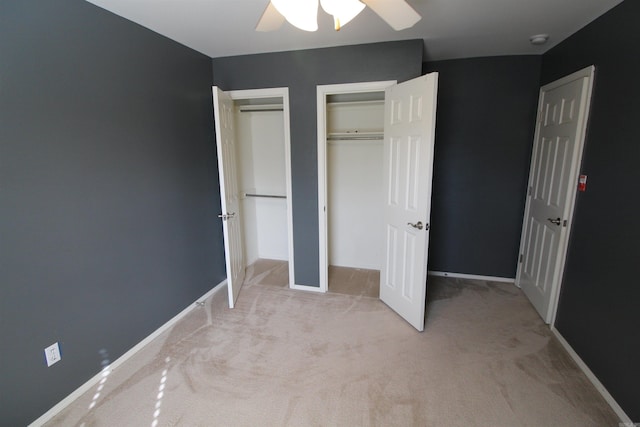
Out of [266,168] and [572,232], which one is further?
[266,168]

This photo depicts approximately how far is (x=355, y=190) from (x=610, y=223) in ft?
7.71

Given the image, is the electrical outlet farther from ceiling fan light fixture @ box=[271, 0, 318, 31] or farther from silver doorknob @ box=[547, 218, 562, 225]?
silver doorknob @ box=[547, 218, 562, 225]

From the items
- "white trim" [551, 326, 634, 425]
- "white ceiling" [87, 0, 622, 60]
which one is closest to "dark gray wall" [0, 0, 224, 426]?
"white ceiling" [87, 0, 622, 60]

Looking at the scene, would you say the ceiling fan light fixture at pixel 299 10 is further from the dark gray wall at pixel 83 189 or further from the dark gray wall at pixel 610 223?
the dark gray wall at pixel 610 223

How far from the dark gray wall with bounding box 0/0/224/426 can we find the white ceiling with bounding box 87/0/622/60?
0.87 ft

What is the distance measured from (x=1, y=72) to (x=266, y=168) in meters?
2.68

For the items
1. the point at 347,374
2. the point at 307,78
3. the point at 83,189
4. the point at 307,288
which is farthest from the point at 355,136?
the point at 83,189

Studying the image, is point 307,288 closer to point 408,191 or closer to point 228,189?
point 228,189

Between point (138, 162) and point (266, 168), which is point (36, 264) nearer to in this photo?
point (138, 162)

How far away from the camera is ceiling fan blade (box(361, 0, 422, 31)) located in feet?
4.62

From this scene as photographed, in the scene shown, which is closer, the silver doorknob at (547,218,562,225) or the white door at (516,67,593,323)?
the white door at (516,67,593,323)

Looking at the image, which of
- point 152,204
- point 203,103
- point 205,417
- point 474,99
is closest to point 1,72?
point 152,204

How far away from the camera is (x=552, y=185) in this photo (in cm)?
269

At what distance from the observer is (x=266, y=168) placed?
4.04 m
